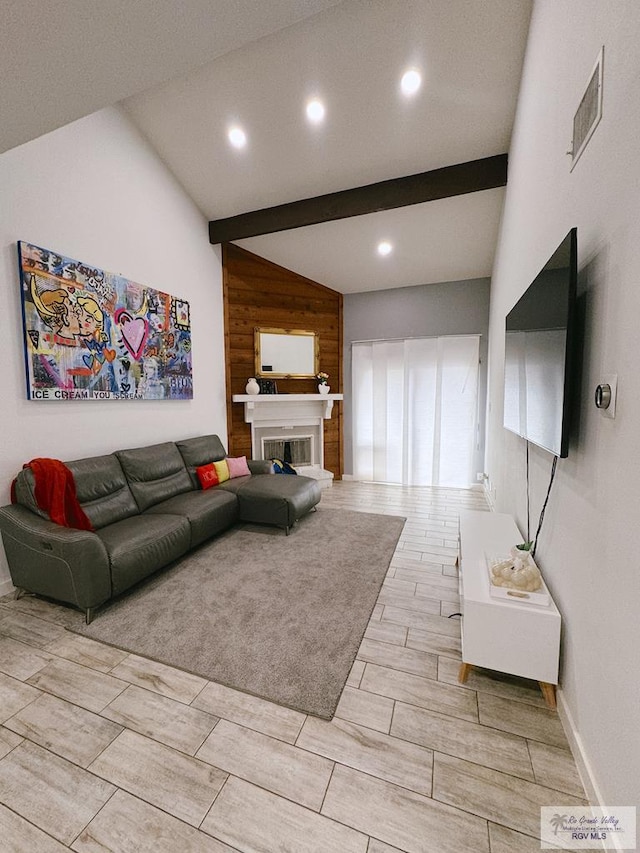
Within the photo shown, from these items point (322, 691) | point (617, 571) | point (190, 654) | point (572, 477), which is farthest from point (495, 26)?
point (190, 654)

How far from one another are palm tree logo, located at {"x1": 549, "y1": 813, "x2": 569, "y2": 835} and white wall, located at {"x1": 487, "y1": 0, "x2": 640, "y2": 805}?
141 mm

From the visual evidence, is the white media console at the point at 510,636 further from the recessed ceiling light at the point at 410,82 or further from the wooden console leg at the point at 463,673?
the recessed ceiling light at the point at 410,82

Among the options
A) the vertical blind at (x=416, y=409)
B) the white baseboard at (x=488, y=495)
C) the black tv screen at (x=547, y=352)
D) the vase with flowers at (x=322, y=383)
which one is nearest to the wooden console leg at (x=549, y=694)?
the black tv screen at (x=547, y=352)

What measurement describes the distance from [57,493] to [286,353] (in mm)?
3446

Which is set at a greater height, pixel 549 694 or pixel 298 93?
pixel 298 93

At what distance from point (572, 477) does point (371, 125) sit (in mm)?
3190

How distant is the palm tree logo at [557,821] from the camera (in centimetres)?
105

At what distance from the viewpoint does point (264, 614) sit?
2.10m

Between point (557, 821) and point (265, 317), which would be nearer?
point (557, 821)

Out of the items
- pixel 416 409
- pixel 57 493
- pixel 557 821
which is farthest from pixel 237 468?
pixel 557 821

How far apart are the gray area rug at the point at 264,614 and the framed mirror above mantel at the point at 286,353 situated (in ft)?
8.56

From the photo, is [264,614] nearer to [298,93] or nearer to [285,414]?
[285,414]

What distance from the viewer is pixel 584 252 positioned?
4.27ft

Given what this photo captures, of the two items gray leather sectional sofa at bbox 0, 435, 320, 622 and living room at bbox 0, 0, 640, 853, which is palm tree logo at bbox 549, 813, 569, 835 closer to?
living room at bbox 0, 0, 640, 853
